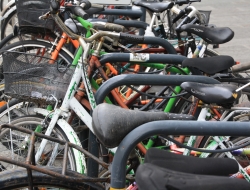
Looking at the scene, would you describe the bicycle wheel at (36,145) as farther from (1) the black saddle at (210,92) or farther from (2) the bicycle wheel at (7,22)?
(2) the bicycle wheel at (7,22)

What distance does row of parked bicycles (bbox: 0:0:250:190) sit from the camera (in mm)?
1549

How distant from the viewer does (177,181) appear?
1419 millimetres

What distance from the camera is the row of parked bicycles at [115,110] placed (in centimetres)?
155

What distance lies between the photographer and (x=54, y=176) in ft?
6.12

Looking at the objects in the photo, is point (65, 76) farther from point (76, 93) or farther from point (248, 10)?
point (248, 10)

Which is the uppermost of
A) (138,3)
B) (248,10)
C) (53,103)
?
(138,3)

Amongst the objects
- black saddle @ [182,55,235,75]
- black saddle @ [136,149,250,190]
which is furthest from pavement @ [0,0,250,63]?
black saddle @ [136,149,250,190]

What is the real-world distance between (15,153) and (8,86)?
1.80ft

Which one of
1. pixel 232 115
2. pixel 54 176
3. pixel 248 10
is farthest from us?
pixel 248 10

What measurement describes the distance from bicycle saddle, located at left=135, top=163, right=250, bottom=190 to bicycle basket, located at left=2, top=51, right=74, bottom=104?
4.80 feet

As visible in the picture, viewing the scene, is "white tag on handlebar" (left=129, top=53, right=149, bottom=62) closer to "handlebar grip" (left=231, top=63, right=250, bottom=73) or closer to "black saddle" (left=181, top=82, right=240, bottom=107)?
"black saddle" (left=181, top=82, right=240, bottom=107)

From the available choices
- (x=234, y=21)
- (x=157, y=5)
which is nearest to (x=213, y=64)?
(x=157, y=5)

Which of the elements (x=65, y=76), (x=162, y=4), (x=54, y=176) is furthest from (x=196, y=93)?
(x=162, y=4)

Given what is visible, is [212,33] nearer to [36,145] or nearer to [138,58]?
[138,58]
